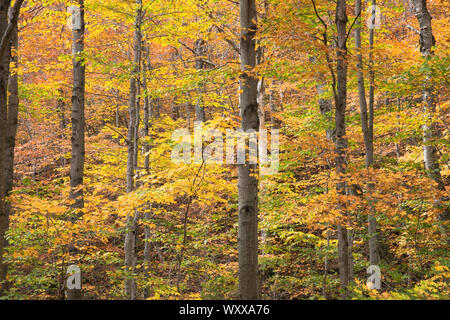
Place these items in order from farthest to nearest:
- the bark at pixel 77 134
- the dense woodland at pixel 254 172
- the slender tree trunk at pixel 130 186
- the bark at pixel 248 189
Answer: the slender tree trunk at pixel 130 186 < the bark at pixel 77 134 < the dense woodland at pixel 254 172 < the bark at pixel 248 189

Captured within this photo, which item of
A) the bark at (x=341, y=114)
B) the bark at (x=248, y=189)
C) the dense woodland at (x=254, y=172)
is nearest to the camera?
the bark at (x=248, y=189)

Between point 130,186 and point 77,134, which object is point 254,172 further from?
point 130,186

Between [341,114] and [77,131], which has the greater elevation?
[77,131]

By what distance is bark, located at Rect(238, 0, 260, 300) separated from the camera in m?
4.46

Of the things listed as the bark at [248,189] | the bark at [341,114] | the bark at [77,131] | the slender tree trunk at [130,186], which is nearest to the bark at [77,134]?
the bark at [77,131]

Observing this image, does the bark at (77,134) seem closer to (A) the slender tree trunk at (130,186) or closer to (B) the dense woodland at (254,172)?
(B) the dense woodland at (254,172)

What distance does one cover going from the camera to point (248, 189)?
4.57 meters

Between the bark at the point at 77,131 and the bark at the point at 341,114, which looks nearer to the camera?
the bark at the point at 341,114

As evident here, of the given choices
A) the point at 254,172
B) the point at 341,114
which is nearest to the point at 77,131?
the point at 254,172

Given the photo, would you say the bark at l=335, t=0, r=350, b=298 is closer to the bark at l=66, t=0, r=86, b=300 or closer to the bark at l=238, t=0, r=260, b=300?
the bark at l=238, t=0, r=260, b=300

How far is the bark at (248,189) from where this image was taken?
4457 millimetres

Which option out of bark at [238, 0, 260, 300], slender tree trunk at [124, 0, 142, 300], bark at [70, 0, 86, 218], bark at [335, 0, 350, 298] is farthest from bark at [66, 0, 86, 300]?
bark at [335, 0, 350, 298]

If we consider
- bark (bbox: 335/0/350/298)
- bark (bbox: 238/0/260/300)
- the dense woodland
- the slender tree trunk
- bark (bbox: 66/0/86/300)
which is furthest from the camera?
the slender tree trunk
